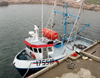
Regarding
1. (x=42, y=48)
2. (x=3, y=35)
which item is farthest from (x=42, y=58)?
(x=3, y=35)

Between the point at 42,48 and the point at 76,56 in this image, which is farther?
the point at 42,48

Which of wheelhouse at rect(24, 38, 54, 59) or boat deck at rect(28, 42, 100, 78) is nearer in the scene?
boat deck at rect(28, 42, 100, 78)

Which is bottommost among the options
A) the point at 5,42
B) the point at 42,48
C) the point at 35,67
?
the point at 5,42

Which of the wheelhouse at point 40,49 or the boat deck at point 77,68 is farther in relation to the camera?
the wheelhouse at point 40,49

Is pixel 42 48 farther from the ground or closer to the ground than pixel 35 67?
farther from the ground

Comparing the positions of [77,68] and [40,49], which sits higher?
[77,68]

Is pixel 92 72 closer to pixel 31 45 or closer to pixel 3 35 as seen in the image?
pixel 31 45

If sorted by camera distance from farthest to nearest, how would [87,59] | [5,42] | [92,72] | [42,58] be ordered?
[5,42] < [42,58] < [87,59] < [92,72]

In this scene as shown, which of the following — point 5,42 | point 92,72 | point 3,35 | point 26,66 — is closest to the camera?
point 92,72

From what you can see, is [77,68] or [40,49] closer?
[77,68]

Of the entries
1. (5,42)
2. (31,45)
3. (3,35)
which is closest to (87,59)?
(31,45)

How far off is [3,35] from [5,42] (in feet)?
17.0

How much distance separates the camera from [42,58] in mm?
12844

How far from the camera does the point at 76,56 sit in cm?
946
